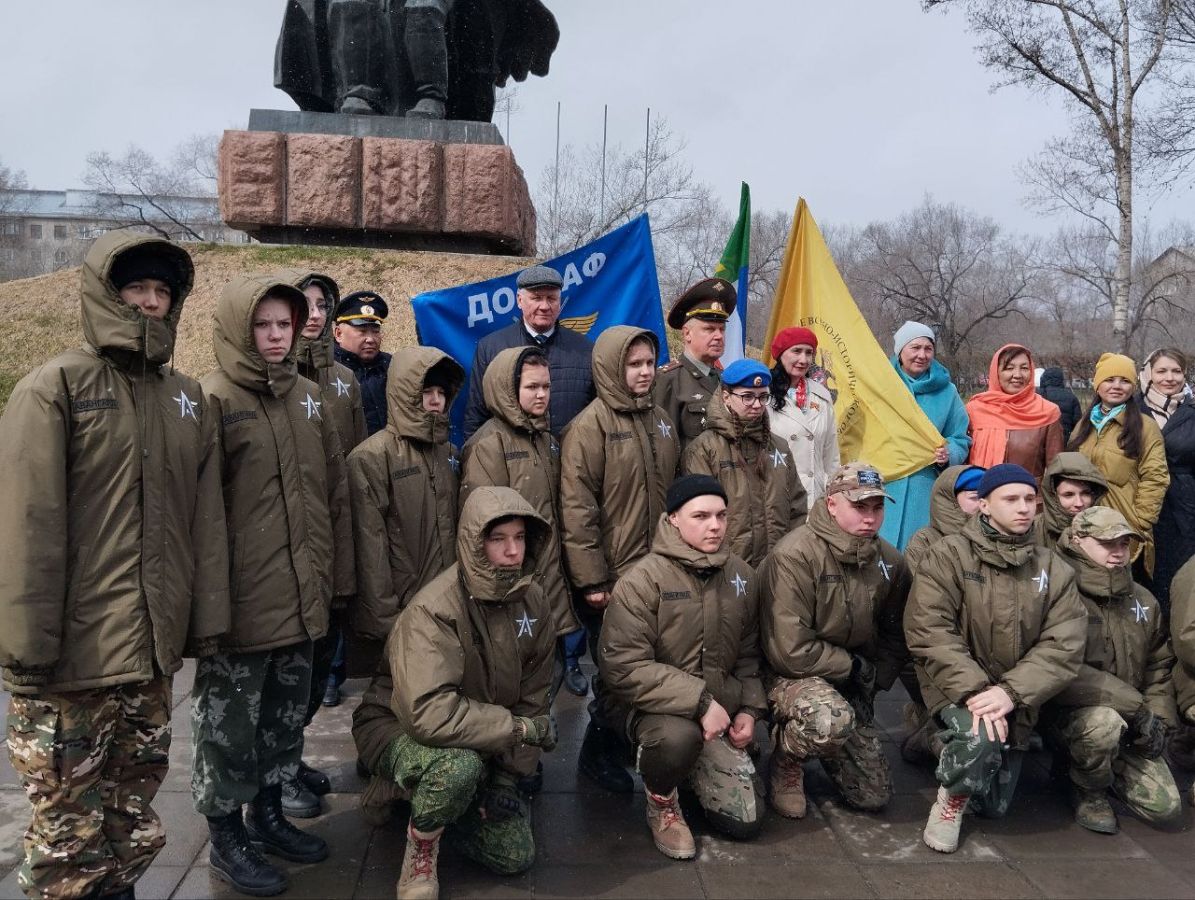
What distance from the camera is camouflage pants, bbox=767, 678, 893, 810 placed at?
3611mm

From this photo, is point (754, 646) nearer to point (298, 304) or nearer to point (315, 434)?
point (315, 434)

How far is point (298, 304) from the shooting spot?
128 inches

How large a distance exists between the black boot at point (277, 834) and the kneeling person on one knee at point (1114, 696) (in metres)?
2.89

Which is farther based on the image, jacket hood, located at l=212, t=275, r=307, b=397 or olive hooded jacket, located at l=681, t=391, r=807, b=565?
olive hooded jacket, located at l=681, t=391, r=807, b=565

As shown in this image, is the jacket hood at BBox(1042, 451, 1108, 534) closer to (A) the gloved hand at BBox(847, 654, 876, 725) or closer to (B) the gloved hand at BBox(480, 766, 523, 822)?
(A) the gloved hand at BBox(847, 654, 876, 725)

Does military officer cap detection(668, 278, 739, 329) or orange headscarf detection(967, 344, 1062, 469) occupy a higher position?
military officer cap detection(668, 278, 739, 329)

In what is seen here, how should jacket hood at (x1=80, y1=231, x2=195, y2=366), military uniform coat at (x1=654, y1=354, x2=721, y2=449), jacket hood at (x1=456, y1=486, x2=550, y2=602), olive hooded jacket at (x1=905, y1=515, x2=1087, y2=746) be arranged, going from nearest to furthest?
jacket hood at (x1=80, y1=231, x2=195, y2=366) → jacket hood at (x1=456, y1=486, x2=550, y2=602) → olive hooded jacket at (x1=905, y1=515, x2=1087, y2=746) → military uniform coat at (x1=654, y1=354, x2=721, y2=449)

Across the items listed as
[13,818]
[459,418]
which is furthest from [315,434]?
[459,418]

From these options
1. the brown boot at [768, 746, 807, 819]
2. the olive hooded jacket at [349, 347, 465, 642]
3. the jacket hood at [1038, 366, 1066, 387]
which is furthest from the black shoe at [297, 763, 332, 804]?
the jacket hood at [1038, 366, 1066, 387]

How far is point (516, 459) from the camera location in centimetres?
395

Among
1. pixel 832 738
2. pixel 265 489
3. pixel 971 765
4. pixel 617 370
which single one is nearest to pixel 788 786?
pixel 832 738

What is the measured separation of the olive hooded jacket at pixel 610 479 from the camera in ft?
13.1

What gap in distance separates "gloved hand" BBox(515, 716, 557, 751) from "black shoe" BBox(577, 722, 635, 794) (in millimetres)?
705

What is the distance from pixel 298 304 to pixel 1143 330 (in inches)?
1590
